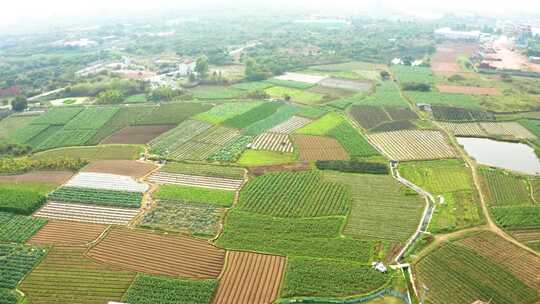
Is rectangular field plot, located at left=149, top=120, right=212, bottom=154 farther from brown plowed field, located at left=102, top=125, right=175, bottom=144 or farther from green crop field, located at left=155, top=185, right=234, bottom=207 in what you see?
green crop field, located at left=155, top=185, right=234, bottom=207

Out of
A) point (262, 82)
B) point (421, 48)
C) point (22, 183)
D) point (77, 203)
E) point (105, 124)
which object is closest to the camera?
point (77, 203)

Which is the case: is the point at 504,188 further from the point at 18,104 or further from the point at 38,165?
the point at 18,104

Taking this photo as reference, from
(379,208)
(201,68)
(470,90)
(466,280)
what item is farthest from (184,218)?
(470,90)

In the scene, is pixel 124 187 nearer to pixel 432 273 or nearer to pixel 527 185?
pixel 432 273

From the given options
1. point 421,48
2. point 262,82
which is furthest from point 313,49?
point 262,82

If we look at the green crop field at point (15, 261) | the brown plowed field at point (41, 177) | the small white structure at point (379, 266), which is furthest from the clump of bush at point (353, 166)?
the green crop field at point (15, 261)

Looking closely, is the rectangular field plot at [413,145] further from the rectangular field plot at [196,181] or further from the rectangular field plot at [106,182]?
Result: the rectangular field plot at [106,182]

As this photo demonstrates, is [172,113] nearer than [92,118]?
No
